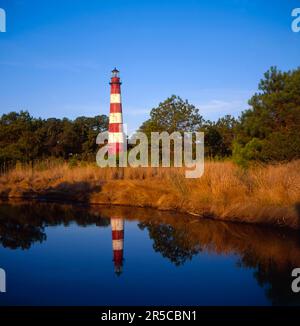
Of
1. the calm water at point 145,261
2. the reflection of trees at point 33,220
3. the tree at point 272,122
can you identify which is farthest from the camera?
the tree at point 272,122

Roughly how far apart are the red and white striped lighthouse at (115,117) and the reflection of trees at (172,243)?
45.6ft

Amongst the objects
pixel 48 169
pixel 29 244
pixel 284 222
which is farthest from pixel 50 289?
pixel 48 169

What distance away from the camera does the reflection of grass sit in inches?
379

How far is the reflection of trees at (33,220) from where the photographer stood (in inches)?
366

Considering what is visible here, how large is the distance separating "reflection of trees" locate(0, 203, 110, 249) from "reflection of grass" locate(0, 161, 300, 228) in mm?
1481

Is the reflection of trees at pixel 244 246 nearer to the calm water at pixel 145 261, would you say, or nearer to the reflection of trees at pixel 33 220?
the calm water at pixel 145 261

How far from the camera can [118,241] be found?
9.04m

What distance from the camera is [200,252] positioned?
7.91m

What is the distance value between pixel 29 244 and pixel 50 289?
3081 mm
